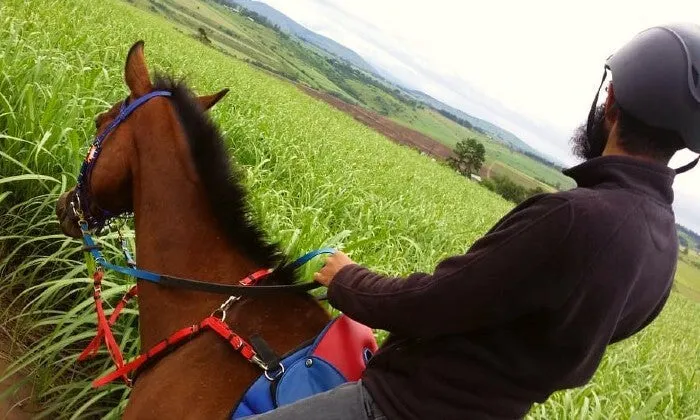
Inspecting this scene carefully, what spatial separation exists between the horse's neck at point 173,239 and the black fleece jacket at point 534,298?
0.88 m

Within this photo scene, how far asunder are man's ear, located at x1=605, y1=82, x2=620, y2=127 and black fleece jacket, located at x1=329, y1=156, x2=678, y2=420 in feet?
0.57

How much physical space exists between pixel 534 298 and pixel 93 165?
2023 millimetres

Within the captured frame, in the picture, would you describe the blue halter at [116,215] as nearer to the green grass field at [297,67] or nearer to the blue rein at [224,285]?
the blue rein at [224,285]

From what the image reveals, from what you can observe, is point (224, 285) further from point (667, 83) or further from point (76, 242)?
point (76, 242)

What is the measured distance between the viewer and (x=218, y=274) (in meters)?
2.45

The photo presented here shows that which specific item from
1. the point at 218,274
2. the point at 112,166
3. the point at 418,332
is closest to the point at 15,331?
the point at 112,166

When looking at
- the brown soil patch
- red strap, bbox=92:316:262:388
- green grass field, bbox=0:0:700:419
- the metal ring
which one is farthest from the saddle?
the brown soil patch

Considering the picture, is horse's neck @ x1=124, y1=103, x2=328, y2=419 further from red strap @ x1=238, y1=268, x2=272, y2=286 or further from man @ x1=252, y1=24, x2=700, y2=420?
man @ x1=252, y1=24, x2=700, y2=420

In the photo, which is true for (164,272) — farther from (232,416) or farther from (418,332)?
(418,332)

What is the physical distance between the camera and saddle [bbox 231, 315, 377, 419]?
2064 millimetres

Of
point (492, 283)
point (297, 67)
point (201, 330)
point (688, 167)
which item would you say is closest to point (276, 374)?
point (201, 330)

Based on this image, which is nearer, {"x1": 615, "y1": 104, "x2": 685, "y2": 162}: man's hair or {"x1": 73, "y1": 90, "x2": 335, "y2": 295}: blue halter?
{"x1": 615, "y1": 104, "x2": 685, "y2": 162}: man's hair

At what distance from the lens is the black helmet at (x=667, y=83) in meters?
1.58

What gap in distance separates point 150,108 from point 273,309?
1.06m
